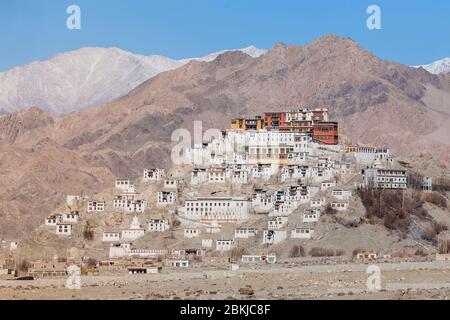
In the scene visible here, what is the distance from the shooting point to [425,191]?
4050 inches

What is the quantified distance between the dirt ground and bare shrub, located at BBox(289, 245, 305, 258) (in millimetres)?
5908

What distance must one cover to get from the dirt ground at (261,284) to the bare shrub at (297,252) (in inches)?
233

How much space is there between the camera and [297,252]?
89.7 meters

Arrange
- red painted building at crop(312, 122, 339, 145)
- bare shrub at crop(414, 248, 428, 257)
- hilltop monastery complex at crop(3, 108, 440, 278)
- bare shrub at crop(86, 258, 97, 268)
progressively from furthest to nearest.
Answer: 1. red painted building at crop(312, 122, 339, 145)
2. hilltop monastery complex at crop(3, 108, 440, 278)
3. bare shrub at crop(414, 248, 428, 257)
4. bare shrub at crop(86, 258, 97, 268)

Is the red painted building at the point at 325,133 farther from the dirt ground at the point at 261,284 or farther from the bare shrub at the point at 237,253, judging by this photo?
the dirt ground at the point at 261,284

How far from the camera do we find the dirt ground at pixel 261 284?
6525 cm

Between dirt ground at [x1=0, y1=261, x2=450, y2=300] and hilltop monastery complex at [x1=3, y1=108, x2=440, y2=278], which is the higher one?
hilltop monastery complex at [x1=3, y1=108, x2=440, y2=278]

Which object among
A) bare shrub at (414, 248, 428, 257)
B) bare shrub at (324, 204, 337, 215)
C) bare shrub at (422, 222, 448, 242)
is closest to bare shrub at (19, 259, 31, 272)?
bare shrub at (324, 204, 337, 215)

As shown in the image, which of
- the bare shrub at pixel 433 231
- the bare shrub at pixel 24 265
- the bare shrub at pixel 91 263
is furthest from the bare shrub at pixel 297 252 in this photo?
the bare shrub at pixel 24 265

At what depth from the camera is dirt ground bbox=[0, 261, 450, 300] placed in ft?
214

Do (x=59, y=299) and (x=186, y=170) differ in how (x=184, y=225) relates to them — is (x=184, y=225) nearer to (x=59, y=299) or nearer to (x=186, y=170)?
→ (x=186, y=170)

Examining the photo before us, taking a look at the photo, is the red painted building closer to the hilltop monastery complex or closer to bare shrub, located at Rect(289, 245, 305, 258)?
the hilltop monastery complex
